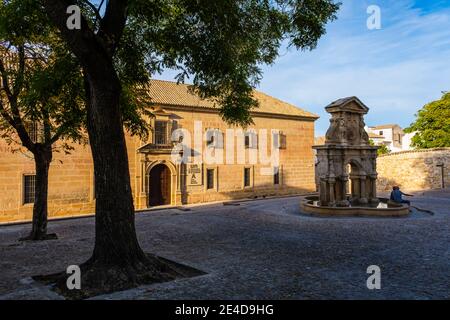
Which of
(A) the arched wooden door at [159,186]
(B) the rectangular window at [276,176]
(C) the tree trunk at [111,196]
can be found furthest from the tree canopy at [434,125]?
(C) the tree trunk at [111,196]

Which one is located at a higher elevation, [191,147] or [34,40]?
[34,40]

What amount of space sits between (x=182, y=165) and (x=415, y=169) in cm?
2063

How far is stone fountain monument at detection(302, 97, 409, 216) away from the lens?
1830 cm

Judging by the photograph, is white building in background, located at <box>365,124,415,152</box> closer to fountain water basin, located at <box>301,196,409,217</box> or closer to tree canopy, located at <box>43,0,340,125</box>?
fountain water basin, located at <box>301,196,409,217</box>

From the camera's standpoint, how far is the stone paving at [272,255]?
22.4 feet

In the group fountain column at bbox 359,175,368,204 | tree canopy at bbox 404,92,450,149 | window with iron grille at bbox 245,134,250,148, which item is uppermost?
tree canopy at bbox 404,92,450,149

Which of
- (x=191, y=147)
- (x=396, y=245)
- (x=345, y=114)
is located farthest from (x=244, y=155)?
(x=396, y=245)

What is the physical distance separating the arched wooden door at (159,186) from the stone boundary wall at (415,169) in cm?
2080

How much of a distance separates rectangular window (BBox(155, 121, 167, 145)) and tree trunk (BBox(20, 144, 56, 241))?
43.8 feet

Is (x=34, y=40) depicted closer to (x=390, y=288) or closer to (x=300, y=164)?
(x=390, y=288)

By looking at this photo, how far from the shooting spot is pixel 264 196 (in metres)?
31.0

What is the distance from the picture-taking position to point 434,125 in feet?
130

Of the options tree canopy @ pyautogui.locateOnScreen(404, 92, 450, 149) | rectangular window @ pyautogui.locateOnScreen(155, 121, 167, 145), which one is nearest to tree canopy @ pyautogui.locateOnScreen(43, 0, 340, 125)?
rectangular window @ pyautogui.locateOnScreen(155, 121, 167, 145)
